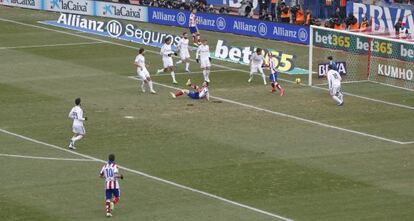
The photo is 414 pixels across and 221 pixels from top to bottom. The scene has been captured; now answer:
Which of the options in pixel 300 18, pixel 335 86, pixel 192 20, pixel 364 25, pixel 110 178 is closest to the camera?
pixel 110 178

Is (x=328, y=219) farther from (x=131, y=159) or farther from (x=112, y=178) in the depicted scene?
(x=131, y=159)

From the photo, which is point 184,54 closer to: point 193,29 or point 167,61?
point 167,61

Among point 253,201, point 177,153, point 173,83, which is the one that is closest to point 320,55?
point 173,83

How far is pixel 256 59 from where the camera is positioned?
192 ft

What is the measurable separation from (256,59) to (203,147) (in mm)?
14869

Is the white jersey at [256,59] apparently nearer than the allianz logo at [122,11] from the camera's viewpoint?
Yes

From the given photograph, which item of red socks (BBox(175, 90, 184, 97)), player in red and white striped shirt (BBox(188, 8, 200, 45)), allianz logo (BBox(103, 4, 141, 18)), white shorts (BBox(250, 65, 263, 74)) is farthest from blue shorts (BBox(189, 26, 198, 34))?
red socks (BBox(175, 90, 184, 97))

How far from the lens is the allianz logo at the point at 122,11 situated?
81.7 meters

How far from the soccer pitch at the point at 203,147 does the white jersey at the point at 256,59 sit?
107cm

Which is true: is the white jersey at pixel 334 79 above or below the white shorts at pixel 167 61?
above

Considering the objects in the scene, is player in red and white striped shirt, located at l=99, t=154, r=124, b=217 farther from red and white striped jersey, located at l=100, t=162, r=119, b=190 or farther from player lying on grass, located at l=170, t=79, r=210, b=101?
player lying on grass, located at l=170, t=79, r=210, b=101

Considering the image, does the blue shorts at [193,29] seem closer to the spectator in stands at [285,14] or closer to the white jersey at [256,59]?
the spectator in stands at [285,14]

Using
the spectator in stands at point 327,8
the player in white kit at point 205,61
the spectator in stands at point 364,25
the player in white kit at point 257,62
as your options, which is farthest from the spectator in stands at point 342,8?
the player in white kit at point 205,61

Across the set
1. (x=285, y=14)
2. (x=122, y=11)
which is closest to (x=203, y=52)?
(x=285, y=14)
